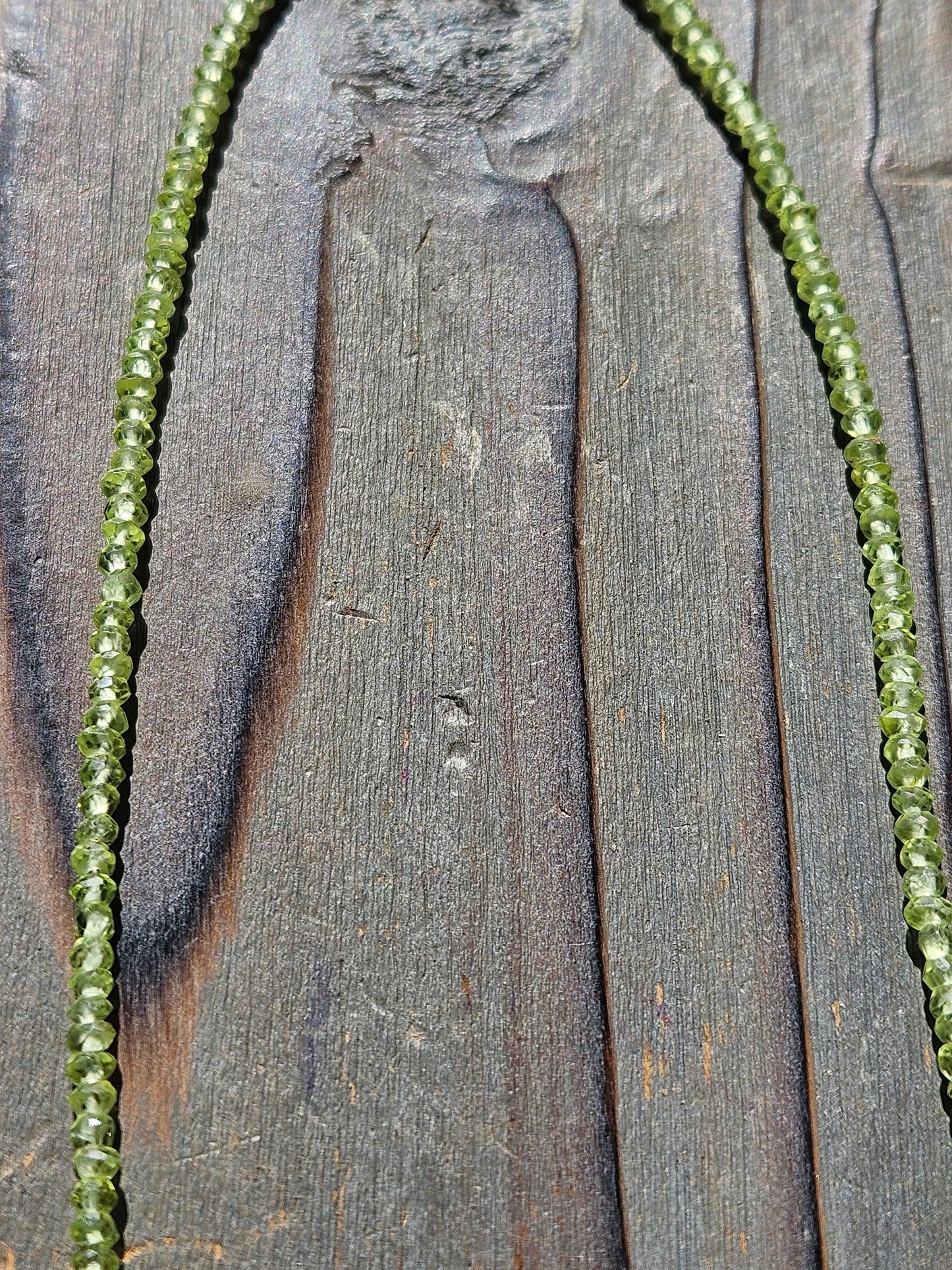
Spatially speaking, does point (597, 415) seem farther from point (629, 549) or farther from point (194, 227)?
point (194, 227)

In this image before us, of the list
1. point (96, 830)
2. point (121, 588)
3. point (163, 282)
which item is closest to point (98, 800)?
point (96, 830)

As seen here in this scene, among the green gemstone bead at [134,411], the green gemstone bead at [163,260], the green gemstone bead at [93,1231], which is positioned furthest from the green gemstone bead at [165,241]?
the green gemstone bead at [93,1231]

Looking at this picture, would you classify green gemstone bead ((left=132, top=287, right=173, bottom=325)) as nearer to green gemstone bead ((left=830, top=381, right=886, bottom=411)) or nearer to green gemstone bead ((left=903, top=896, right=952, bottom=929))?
green gemstone bead ((left=830, top=381, right=886, bottom=411))

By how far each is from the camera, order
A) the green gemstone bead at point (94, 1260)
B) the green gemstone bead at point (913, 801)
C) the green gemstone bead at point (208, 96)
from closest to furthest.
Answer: the green gemstone bead at point (94, 1260) → the green gemstone bead at point (913, 801) → the green gemstone bead at point (208, 96)

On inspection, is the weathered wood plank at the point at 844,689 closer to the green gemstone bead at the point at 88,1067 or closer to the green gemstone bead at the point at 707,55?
the green gemstone bead at the point at 707,55

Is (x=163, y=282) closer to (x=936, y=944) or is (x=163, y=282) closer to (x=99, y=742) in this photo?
(x=99, y=742)

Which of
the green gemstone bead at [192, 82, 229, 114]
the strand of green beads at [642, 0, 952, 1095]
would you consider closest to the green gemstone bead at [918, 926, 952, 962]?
the strand of green beads at [642, 0, 952, 1095]

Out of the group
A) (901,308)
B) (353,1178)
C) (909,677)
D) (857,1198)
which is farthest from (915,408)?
(353,1178)
